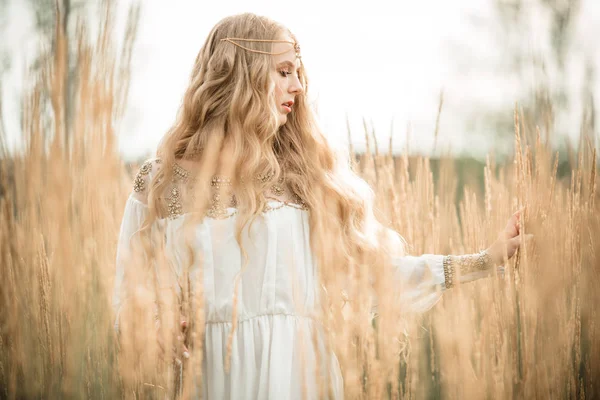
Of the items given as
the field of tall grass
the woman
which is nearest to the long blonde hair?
the woman

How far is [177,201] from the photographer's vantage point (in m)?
1.48

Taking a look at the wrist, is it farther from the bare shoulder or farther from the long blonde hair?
the bare shoulder

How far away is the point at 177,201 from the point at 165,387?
1.60ft

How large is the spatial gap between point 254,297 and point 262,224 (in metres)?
0.18

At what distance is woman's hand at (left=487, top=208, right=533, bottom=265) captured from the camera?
A: 142 cm

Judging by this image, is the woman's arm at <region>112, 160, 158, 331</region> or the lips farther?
the lips

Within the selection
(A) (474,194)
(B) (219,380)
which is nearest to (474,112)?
(A) (474,194)

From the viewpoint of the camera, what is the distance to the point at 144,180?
153cm

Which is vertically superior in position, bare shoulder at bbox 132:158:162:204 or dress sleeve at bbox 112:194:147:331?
bare shoulder at bbox 132:158:162:204

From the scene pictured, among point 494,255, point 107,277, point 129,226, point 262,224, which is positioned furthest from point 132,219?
point 494,255

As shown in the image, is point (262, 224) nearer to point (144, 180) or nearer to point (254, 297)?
point (254, 297)

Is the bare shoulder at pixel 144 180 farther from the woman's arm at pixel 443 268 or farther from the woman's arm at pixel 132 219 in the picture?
the woman's arm at pixel 443 268

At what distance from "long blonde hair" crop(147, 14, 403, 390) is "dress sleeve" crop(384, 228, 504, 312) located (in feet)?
0.21

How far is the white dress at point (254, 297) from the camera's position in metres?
1.39
